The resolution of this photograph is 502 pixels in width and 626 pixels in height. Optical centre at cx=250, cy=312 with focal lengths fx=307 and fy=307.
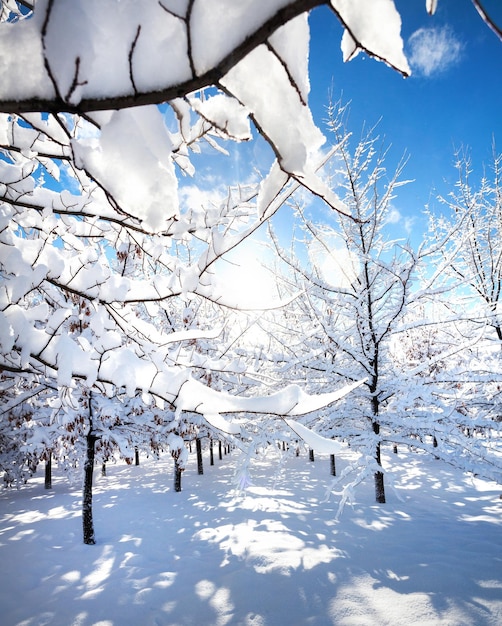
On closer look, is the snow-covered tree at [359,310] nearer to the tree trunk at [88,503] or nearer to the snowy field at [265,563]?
the snowy field at [265,563]

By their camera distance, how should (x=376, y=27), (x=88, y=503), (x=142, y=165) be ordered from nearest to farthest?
(x=376, y=27) < (x=142, y=165) < (x=88, y=503)

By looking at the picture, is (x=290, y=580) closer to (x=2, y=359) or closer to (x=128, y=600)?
(x=128, y=600)

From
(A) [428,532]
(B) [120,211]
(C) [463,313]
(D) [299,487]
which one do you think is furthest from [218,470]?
(B) [120,211]

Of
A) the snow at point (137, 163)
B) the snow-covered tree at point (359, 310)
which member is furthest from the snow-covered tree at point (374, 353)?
the snow at point (137, 163)

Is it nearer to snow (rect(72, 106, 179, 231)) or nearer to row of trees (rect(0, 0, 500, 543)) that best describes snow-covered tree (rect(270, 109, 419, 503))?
row of trees (rect(0, 0, 500, 543))

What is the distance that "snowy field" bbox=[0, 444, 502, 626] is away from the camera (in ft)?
11.1

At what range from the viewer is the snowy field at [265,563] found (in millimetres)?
3383

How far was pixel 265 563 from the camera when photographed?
447cm

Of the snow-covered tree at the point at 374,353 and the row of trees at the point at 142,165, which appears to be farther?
the snow-covered tree at the point at 374,353

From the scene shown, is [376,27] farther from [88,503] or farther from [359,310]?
[88,503]

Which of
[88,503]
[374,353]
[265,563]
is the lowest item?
[265,563]

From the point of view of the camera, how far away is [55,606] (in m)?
3.99

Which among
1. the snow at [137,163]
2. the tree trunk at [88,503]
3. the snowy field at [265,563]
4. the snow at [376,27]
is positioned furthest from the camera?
the tree trunk at [88,503]

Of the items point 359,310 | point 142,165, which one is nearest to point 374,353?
point 359,310
